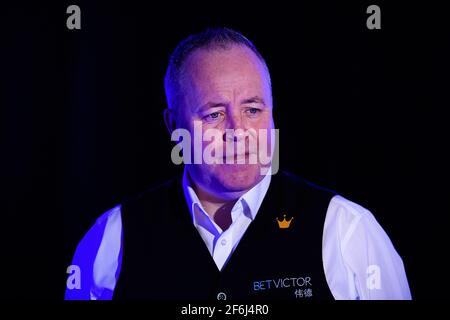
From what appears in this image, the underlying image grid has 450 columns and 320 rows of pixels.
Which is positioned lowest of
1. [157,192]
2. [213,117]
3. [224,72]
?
[157,192]

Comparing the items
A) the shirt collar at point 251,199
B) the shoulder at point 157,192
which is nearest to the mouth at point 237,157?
the shirt collar at point 251,199

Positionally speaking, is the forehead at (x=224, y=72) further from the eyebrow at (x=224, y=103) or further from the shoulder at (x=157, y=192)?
the shoulder at (x=157, y=192)

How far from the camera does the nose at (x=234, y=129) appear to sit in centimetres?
162

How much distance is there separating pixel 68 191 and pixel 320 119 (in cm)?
94

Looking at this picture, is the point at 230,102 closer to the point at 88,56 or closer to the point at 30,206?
the point at 88,56

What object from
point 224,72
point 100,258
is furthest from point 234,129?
point 100,258

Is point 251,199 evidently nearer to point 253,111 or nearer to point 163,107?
point 253,111

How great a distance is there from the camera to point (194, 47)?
1.70 metres

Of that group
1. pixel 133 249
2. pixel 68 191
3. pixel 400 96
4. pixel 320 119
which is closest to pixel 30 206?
pixel 68 191

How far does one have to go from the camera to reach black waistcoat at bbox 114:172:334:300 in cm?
161

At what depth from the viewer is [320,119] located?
1799mm

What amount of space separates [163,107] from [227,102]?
0.99ft

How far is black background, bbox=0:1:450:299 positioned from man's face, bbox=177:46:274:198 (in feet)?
0.51

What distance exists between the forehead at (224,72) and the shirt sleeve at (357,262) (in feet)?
1.55
